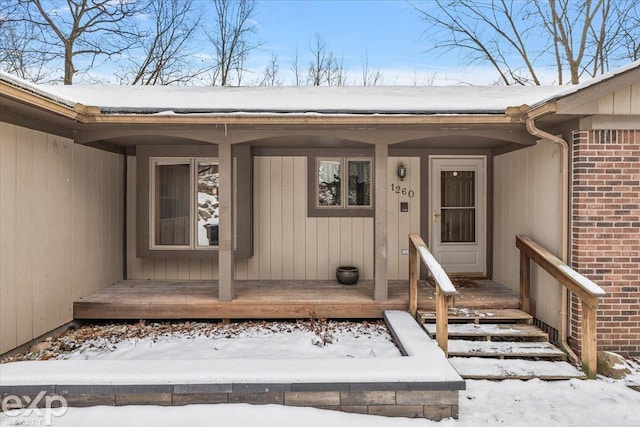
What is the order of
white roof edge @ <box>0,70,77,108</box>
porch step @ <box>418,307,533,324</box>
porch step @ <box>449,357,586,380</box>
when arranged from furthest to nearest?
porch step @ <box>418,307,533,324</box>
porch step @ <box>449,357,586,380</box>
white roof edge @ <box>0,70,77,108</box>

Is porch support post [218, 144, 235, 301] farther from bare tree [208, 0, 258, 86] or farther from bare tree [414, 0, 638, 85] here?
bare tree [414, 0, 638, 85]

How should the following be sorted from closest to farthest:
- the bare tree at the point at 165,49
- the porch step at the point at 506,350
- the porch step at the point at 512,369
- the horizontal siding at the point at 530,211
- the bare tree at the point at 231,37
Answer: the porch step at the point at 512,369 < the porch step at the point at 506,350 < the horizontal siding at the point at 530,211 < the bare tree at the point at 165,49 < the bare tree at the point at 231,37

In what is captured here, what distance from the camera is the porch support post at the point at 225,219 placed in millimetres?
5188

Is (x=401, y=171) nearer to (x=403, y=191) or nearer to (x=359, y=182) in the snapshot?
(x=403, y=191)

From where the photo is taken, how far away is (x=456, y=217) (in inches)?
272

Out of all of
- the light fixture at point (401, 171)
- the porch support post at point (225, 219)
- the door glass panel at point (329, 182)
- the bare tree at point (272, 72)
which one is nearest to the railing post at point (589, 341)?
the light fixture at point (401, 171)

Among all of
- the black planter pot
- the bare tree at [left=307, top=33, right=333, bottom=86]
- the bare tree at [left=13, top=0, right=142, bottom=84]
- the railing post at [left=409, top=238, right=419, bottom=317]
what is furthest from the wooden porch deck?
the bare tree at [left=307, top=33, right=333, bottom=86]

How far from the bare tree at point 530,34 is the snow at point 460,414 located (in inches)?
522

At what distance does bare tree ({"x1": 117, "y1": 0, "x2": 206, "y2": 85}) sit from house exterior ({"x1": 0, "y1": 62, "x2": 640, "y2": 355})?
8687 millimetres

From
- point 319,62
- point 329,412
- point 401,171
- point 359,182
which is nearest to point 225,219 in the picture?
point 359,182

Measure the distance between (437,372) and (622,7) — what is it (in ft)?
52.1

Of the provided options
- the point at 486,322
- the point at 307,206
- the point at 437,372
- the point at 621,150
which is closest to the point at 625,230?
the point at 621,150

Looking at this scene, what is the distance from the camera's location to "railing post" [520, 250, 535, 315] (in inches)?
201

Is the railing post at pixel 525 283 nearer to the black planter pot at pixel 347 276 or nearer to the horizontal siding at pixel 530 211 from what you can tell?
the horizontal siding at pixel 530 211
